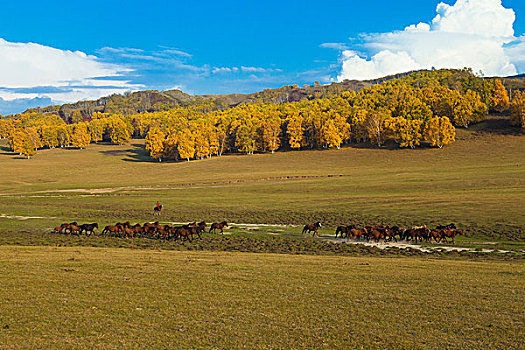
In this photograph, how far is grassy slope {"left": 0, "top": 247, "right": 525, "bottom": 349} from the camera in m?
9.39

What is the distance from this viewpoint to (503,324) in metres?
10.2

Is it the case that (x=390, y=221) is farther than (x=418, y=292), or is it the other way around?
(x=390, y=221)

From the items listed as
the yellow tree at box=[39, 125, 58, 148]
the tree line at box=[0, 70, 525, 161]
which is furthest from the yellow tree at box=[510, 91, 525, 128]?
the yellow tree at box=[39, 125, 58, 148]

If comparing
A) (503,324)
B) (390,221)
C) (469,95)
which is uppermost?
(469,95)

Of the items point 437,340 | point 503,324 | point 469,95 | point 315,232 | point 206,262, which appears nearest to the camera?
point 437,340

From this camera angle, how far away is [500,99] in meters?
129

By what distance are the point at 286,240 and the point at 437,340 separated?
18519mm

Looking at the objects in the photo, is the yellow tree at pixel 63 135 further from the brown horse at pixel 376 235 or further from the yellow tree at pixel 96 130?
the brown horse at pixel 376 235

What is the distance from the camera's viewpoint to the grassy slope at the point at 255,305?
9391 mm

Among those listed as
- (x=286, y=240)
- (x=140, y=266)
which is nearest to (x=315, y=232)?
(x=286, y=240)

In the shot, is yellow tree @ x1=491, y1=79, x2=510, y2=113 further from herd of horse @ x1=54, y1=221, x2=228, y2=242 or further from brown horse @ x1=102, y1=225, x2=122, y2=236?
brown horse @ x1=102, y1=225, x2=122, y2=236

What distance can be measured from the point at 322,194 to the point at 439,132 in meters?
68.5

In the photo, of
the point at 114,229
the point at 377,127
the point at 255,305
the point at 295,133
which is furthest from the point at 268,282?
the point at 295,133

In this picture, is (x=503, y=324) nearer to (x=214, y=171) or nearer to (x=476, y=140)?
(x=214, y=171)
